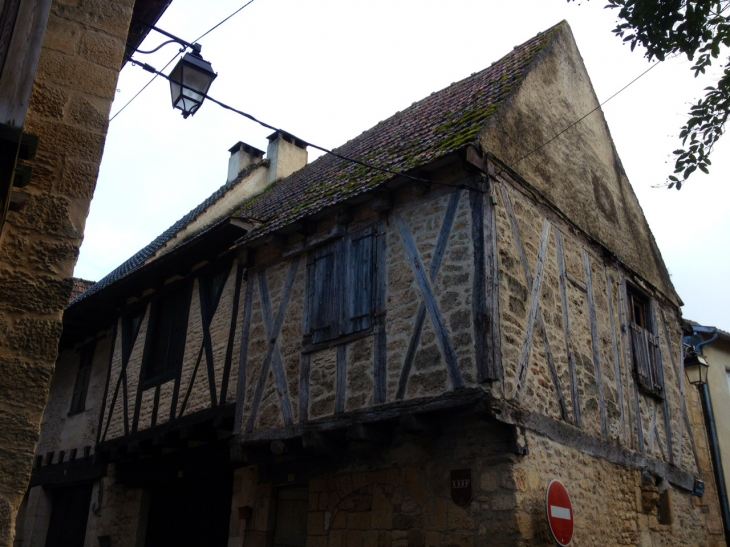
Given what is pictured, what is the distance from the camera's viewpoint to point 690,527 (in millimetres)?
8219

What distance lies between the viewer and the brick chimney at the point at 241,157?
14.5m

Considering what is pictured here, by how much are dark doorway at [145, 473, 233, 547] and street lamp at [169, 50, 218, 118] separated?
16.2ft

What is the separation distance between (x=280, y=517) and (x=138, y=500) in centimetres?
326

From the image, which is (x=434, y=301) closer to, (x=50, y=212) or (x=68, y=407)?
(x=50, y=212)

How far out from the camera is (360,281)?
708 centimetres

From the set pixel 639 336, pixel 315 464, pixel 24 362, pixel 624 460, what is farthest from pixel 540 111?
pixel 24 362

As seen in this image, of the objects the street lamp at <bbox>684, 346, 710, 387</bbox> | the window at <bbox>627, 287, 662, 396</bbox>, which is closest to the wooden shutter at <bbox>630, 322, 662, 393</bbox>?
the window at <bbox>627, 287, 662, 396</bbox>

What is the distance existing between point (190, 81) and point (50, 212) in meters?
2.72

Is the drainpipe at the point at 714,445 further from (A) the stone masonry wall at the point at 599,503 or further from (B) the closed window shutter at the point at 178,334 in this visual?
(B) the closed window shutter at the point at 178,334

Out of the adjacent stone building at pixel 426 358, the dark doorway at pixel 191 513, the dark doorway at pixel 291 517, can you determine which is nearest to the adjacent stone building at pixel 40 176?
the adjacent stone building at pixel 426 358

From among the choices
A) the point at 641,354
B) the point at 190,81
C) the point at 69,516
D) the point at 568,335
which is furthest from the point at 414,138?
the point at 69,516

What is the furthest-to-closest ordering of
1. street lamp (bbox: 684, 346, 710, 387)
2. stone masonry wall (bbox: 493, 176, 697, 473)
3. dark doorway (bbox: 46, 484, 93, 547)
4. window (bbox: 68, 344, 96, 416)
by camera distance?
window (bbox: 68, 344, 96, 416)
dark doorway (bbox: 46, 484, 93, 547)
street lamp (bbox: 684, 346, 710, 387)
stone masonry wall (bbox: 493, 176, 697, 473)

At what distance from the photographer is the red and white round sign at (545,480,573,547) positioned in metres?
5.70

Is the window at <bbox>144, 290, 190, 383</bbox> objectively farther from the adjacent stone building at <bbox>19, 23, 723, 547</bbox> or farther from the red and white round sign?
the red and white round sign
